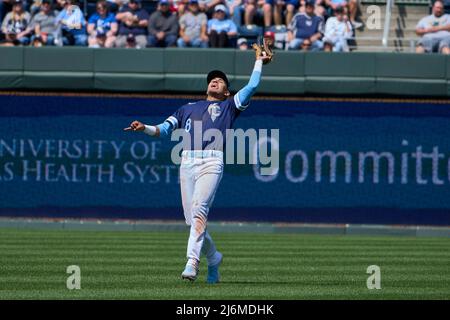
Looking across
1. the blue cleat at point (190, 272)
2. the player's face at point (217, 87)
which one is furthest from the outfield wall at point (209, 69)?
the blue cleat at point (190, 272)

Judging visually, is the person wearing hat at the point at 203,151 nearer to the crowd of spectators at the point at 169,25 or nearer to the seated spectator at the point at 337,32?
the crowd of spectators at the point at 169,25

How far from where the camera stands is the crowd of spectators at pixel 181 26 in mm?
27547

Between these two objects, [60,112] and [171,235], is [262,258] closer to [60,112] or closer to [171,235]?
[171,235]

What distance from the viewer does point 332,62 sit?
88.8ft

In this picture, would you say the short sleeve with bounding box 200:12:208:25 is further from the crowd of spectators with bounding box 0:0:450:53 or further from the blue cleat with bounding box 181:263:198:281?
the blue cleat with bounding box 181:263:198:281

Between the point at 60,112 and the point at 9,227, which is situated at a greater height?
the point at 60,112

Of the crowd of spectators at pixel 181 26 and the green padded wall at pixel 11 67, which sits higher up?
the crowd of spectators at pixel 181 26

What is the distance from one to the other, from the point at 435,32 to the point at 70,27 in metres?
8.37

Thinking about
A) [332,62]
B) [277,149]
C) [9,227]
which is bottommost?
[9,227]

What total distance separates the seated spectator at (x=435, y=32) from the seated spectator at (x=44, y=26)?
27.5 ft

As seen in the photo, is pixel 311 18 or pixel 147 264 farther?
pixel 311 18
